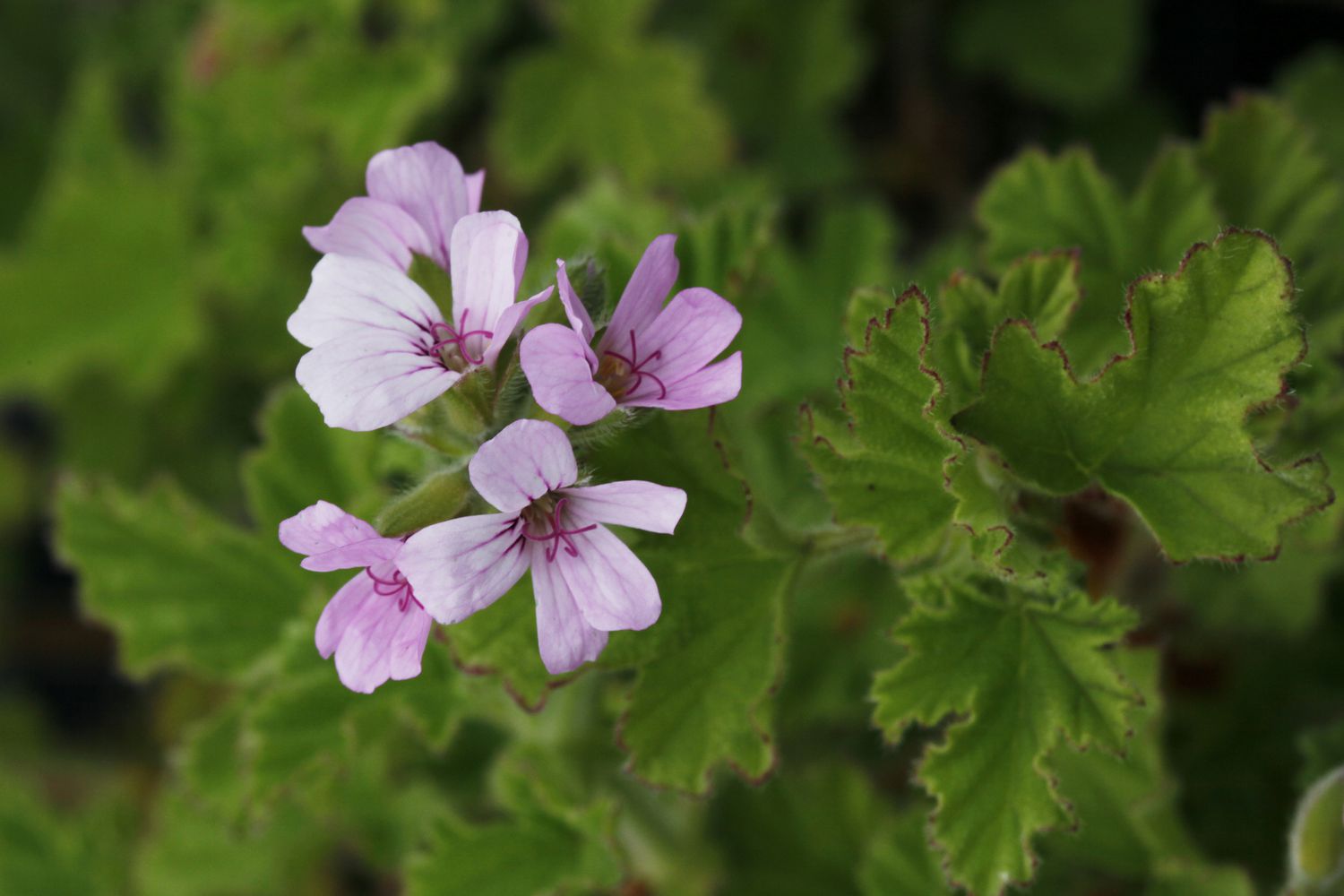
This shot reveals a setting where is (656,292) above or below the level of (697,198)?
above

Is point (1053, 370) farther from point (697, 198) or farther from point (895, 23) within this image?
point (895, 23)

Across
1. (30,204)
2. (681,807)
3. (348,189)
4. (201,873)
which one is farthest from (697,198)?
(30,204)

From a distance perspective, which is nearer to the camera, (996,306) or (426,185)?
(426,185)

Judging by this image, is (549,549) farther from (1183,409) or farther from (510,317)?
(1183,409)

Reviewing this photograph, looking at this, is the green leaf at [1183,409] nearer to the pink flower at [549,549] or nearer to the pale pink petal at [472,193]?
the pink flower at [549,549]

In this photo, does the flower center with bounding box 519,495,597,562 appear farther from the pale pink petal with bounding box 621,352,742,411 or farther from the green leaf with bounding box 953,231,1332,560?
the green leaf with bounding box 953,231,1332,560

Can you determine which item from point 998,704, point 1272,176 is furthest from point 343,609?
point 1272,176

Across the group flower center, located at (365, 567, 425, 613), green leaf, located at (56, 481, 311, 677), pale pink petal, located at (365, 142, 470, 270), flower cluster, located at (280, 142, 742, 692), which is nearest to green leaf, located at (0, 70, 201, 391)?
green leaf, located at (56, 481, 311, 677)
